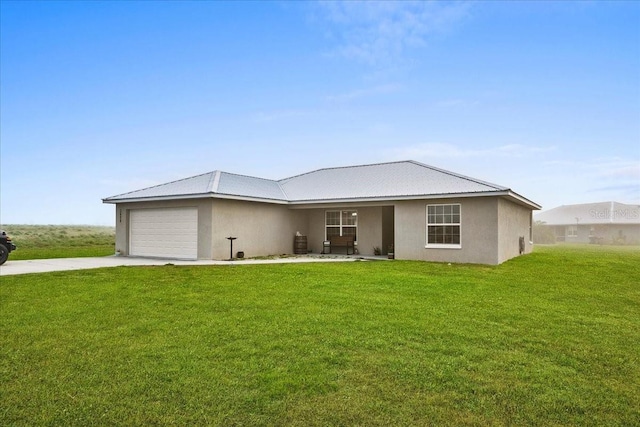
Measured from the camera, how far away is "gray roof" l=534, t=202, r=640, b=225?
47688 mm

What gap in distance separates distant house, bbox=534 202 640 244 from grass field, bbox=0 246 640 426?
44.3 m

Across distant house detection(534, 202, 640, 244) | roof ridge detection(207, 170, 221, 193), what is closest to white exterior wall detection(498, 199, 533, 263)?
roof ridge detection(207, 170, 221, 193)

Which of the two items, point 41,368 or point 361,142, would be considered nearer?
point 41,368

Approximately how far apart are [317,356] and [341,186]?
55.4 ft

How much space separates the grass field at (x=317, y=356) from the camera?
394cm

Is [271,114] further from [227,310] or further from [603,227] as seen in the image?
[603,227]

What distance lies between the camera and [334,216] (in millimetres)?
21797

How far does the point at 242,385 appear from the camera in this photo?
443 cm

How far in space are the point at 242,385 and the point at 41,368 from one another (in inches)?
98.5

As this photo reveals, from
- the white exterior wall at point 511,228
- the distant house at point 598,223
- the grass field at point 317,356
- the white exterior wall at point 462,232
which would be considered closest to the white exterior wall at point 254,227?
the white exterior wall at point 462,232

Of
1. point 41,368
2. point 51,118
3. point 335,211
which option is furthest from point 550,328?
point 51,118

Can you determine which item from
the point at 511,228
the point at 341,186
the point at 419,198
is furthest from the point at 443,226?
the point at 341,186

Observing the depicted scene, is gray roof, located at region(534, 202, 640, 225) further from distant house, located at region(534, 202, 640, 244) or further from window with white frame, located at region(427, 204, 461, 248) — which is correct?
window with white frame, located at region(427, 204, 461, 248)

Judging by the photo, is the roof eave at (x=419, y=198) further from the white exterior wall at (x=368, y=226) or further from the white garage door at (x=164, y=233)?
the white garage door at (x=164, y=233)
